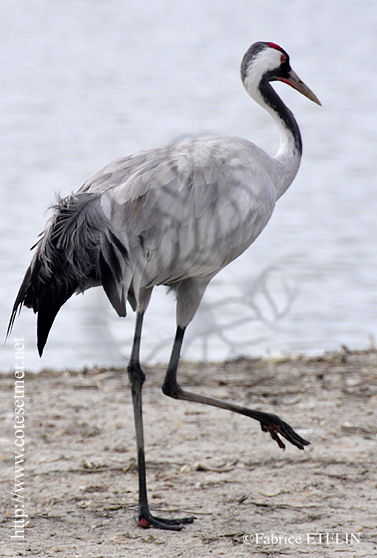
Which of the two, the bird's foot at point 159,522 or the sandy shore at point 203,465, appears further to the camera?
the bird's foot at point 159,522

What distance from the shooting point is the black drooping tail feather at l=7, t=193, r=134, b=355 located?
4309mm

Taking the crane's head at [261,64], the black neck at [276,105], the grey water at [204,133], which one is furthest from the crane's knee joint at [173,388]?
the grey water at [204,133]

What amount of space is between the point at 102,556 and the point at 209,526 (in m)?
0.54

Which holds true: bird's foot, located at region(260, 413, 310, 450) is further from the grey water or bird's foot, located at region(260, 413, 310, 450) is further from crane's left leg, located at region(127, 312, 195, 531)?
the grey water

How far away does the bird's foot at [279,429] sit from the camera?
471cm

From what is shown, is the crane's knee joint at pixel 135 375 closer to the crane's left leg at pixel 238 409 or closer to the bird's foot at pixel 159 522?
the crane's left leg at pixel 238 409

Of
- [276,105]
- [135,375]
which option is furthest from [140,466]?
[276,105]

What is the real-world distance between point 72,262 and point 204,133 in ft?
28.0

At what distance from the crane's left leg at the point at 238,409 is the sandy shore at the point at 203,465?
21cm

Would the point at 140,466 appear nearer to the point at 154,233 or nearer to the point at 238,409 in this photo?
the point at 238,409

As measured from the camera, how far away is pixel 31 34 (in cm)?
2716

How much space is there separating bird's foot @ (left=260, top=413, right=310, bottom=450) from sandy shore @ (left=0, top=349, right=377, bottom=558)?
0.66 feet

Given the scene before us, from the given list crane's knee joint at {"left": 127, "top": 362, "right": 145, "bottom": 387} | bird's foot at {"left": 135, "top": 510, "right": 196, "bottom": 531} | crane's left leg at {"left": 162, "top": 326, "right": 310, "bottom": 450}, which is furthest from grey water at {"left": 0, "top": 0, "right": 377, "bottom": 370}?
bird's foot at {"left": 135, "top": 510, "right": 196, "bottom": 531}

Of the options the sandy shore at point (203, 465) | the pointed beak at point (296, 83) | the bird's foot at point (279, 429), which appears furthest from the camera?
the pointed beak at point (296, 83)
